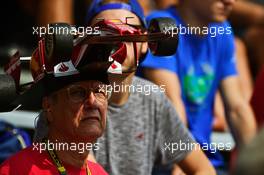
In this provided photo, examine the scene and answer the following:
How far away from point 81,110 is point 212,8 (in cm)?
198

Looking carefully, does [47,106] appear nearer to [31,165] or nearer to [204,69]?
[31,165]

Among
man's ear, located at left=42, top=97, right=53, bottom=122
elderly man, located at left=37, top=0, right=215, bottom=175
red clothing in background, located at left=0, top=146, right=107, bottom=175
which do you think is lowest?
elderly man, located at left=37, top=0, right=215, bottom=175

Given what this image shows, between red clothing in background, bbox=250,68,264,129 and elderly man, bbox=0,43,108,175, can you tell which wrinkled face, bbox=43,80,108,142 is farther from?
red clothing in background, bbox=250,68,264,129

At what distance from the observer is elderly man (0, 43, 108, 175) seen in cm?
303

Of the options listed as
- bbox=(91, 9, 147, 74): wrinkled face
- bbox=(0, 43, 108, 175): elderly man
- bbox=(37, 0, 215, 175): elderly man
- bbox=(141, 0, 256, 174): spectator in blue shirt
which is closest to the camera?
bbox=(0, 43, 108, 175): elderly man

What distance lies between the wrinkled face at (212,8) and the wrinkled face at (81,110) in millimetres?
1894

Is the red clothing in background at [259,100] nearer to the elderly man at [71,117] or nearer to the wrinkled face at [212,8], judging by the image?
the wrinkled face at [212,8]

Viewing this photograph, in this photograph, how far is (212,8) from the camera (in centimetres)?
483

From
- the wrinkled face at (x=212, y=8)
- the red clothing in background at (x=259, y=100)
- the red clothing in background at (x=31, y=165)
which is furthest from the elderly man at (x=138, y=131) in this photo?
the red clothing in background at (x=259, y=100)

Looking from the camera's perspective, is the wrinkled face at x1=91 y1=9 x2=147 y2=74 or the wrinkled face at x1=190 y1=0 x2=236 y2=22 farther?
the wrinkled face at x1=190 y1=0 x2=236 y2=22

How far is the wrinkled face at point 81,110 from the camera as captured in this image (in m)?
3.05

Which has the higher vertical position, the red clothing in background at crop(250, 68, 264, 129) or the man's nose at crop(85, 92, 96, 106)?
the man's nose at crop(85, 92, 96, 106)

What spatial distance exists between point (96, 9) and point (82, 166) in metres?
1.04

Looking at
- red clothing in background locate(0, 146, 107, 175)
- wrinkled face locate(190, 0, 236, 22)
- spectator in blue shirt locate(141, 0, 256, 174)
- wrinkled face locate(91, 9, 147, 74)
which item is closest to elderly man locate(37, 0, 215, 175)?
wrinkled face locate(91, 9, 147, 74)
